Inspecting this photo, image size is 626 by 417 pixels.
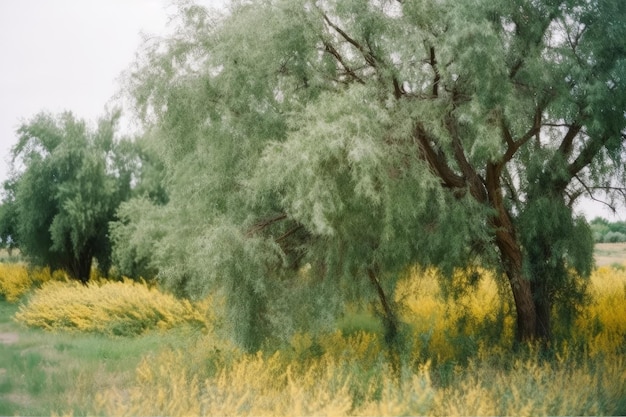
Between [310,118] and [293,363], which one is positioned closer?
[310,118]

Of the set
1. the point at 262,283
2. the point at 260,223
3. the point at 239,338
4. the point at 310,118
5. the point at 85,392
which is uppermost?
the point at 310,118

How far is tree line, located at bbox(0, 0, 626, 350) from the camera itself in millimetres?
7371

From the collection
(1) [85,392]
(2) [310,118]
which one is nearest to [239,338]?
(1) [85,392]

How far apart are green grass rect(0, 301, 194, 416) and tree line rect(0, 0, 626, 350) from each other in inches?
86.3

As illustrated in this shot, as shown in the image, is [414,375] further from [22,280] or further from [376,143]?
[22,280]

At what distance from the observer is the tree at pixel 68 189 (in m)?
20.4

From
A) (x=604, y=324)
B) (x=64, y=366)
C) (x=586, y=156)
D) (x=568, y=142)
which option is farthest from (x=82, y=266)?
(x=586, y=156)

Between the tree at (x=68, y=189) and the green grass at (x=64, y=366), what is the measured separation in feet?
23.0

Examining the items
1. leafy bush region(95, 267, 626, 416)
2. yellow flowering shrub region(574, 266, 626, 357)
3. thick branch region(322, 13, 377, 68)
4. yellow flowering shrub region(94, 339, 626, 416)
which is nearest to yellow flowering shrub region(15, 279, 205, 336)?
leafy bush region(95, 267, 626, 416)

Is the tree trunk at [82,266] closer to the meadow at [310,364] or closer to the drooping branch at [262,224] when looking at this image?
the meadow at [310,364]

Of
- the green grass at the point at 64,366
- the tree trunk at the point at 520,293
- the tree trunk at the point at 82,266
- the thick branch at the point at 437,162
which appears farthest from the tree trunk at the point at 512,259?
the tree trunk at the point at 82,266

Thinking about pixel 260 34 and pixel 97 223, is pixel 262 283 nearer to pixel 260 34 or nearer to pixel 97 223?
pixel 260 34

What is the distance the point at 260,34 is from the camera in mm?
7965

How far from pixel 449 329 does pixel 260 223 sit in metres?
4.67
